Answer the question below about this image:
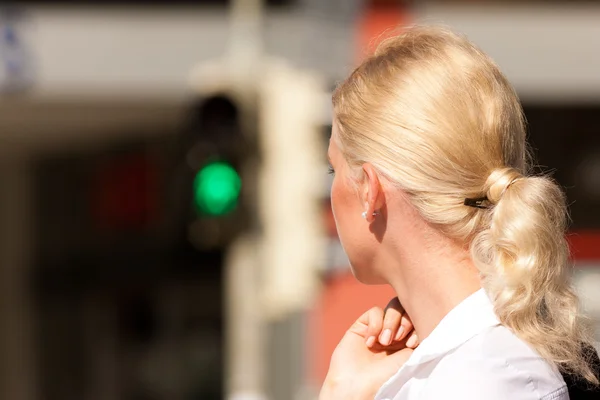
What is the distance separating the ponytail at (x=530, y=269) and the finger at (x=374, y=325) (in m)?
0.25

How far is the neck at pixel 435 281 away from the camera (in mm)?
1852

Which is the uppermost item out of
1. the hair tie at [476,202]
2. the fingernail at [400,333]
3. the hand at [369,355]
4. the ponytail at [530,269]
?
the hair tie at [476,202]

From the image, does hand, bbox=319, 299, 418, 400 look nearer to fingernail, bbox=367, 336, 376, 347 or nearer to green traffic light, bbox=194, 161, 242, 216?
fingernail, bbox=367, 336, 376, 347

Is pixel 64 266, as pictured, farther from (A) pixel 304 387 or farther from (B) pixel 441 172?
(B) pixel 441 172

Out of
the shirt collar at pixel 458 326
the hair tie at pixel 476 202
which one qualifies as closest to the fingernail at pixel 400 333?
the shirt collar at pixel 458 326

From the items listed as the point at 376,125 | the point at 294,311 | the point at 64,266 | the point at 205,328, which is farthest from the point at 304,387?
the point at 376,125

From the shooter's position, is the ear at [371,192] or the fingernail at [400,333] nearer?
the ear at [371,192]

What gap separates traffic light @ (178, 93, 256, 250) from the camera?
6.49 meters

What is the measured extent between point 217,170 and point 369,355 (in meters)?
4.57

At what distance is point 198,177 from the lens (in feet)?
21.4

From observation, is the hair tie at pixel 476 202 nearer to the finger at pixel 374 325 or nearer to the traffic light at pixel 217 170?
the finger at pixel 374 325

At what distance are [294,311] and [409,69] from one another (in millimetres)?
7291

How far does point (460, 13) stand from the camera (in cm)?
939

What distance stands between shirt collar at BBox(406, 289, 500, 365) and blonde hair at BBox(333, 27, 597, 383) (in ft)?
0.07
